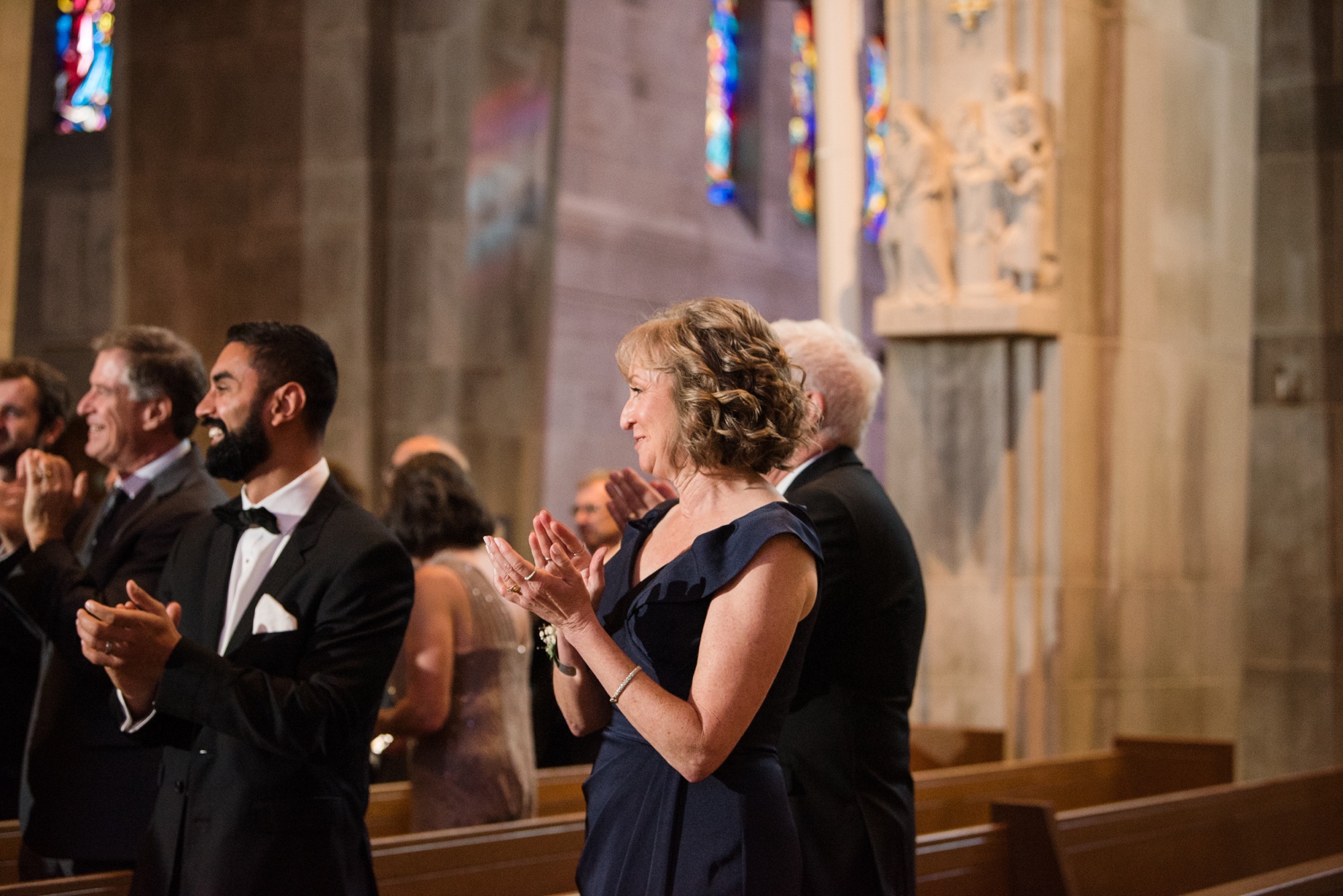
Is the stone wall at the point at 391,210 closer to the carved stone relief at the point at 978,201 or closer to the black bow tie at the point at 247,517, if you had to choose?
the carved stone relief at the point at 978,201

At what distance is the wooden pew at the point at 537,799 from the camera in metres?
4.88

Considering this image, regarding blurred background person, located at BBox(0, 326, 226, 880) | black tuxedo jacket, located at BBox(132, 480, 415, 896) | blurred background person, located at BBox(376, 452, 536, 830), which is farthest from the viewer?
blurred background person, located at BBox(376, 452, 536, 830)

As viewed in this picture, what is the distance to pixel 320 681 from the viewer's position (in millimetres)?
2840

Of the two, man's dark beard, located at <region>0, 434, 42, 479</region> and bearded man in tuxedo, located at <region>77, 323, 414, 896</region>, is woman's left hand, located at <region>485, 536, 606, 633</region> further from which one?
man's dark beard, located at <region>0, 434, 42, 479</region>

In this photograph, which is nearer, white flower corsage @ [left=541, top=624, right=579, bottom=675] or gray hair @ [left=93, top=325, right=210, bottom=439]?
white flower corsage @ [left=541, top=624, right=579, bottom=675]

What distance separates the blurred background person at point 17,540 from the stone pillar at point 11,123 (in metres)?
1.64

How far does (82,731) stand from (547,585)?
162 centimetres

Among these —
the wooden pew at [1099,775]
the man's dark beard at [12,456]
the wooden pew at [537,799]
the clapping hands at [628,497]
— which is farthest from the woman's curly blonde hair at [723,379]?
the wooden pew at [1099,775]

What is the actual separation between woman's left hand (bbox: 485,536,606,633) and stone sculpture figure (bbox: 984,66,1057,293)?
5.14 meters

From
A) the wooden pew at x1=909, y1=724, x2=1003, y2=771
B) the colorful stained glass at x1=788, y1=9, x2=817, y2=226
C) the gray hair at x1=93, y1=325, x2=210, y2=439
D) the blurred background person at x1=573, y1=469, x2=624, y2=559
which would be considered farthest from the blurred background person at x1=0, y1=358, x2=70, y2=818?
the colorful stained glass at x1=788, y1=9, x2=817, y2=226

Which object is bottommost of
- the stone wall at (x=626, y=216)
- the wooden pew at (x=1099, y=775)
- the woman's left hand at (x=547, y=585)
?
the wooden pew at (x=1099, y=775)

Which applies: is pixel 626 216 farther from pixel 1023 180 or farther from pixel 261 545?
pixel 261 545

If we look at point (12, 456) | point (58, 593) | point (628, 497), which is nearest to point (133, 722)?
point (58, 593)

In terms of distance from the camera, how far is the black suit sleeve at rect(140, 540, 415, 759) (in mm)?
2744
